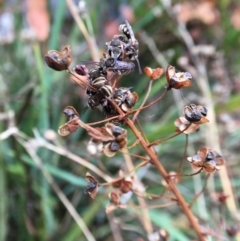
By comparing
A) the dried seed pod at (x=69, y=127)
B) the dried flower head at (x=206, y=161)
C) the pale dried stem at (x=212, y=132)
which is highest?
the dried seed pod at (x=69, y=127)

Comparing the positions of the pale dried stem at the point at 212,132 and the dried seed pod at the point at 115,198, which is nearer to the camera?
the dried seed pod at the point at 115,198

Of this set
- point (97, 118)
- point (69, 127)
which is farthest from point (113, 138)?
point (97, 118)

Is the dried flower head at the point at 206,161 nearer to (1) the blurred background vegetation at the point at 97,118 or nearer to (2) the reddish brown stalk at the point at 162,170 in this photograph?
(2) the reddish brown stalk at the point at 162,170

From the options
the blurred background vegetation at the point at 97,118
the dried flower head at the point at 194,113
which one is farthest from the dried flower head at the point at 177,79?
the blurred background vegetation at the point at 97,118

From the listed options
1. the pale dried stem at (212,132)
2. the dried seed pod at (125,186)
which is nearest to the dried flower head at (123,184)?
the dried seed pod at (125,186)

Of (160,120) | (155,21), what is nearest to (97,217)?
(160,120)

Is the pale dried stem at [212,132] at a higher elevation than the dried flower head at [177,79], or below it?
below

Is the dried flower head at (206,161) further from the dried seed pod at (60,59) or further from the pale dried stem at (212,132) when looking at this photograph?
the pale dried stem at (212,132)

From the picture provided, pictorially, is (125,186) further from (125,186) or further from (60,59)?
(60,59)

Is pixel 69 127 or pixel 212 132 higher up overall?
pixel 69 127
